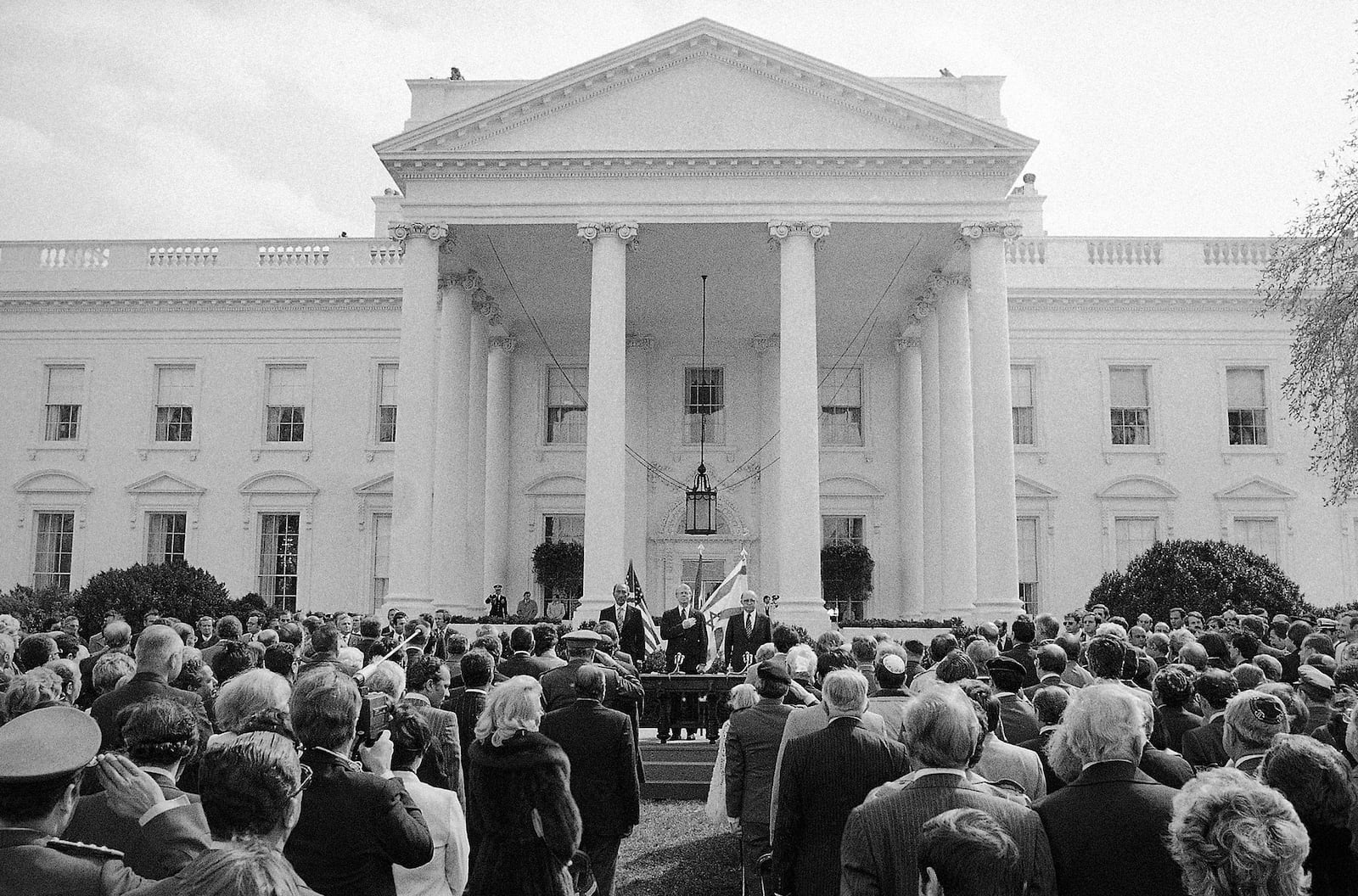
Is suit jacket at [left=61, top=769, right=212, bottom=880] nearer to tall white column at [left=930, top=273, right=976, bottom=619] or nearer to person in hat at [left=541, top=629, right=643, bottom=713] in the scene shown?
person in hat at [left=541, top=629, right=643, bottom=713]

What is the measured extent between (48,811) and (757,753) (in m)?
4.54

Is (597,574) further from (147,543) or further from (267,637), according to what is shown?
(147,543)

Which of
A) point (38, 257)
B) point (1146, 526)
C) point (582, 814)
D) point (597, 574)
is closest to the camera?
point (582, 814)

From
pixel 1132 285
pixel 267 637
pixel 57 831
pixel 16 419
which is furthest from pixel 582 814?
pixel 16 419

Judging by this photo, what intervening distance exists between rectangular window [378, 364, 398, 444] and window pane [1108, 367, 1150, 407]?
62.5 feet

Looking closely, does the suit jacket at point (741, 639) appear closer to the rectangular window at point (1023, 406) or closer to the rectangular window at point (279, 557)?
the rectangular window at point (1023, 406)

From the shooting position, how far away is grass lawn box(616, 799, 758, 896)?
8898mm

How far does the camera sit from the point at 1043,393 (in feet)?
98.6

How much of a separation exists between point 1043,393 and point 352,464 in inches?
724

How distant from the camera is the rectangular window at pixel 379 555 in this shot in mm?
30016

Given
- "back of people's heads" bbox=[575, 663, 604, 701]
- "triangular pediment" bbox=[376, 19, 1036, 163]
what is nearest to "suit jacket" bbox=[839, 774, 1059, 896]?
"back of people's heads" bbox=[575, 663, 604, 701]

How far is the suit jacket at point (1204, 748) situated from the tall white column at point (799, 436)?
14877 millimetres

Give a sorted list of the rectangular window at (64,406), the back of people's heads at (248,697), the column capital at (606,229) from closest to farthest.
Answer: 1. the back of people's heads at (248,697)
2. the column capital at (606,229)
3. the rectangular window at (64,406)

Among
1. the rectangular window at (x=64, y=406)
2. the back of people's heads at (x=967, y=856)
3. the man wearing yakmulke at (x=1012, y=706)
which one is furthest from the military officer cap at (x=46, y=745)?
the rectangular window at (x=64, y=406)
